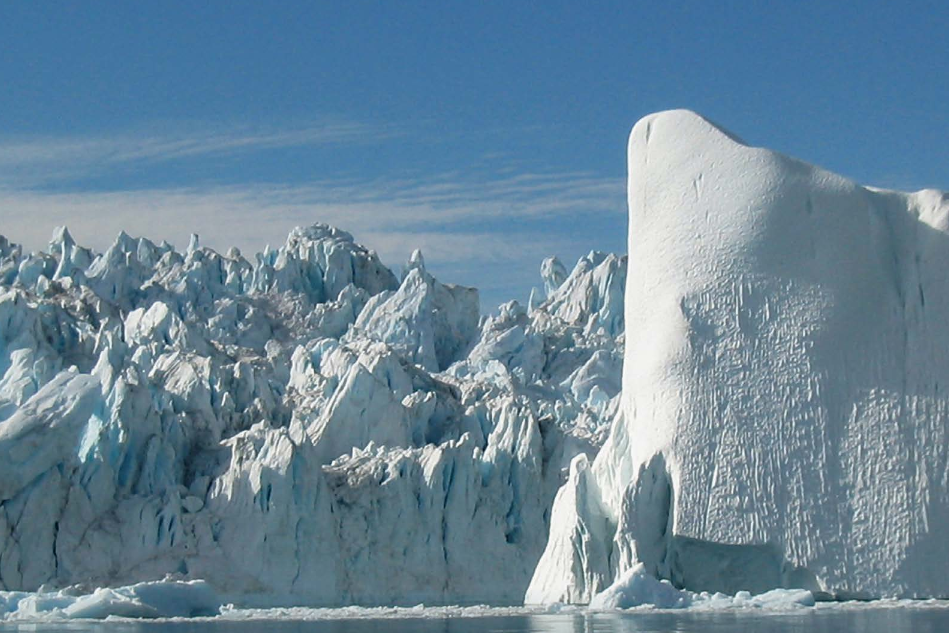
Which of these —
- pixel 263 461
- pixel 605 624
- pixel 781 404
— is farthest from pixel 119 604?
pixel 263 461

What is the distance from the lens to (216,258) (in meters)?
58.1

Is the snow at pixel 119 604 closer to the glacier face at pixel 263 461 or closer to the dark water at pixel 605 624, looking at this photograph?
the dark water at pixel 605 624

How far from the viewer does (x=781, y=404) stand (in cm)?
2120

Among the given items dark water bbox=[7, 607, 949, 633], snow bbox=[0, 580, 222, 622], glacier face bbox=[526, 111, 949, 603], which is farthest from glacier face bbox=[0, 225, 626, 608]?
dark water bbox=[7, 607, 949, 633]

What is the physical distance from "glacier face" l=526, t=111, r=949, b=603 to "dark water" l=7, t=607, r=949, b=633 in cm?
182

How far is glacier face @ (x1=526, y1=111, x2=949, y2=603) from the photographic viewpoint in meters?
Answer: 20.7

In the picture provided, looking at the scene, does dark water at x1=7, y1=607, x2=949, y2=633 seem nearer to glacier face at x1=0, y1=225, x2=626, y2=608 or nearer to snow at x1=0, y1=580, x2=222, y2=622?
snow at x1=0, y1=580, x2=222, y2=622

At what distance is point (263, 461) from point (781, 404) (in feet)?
45.9

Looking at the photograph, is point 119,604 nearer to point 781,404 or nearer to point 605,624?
point 605,624

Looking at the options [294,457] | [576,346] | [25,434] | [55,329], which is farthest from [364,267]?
[25,434]

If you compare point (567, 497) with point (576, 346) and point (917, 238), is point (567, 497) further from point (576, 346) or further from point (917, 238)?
point (576, 346)

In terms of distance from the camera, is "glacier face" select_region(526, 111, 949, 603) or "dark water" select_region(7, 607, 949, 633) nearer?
"dark water" select_region(7, 607, 949, 633)

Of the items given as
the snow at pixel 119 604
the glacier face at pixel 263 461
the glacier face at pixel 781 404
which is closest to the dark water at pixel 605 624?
the snow at pixel 119 604

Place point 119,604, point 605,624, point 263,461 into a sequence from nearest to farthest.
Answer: point 605,624 → point 119,604 → point 263,461
